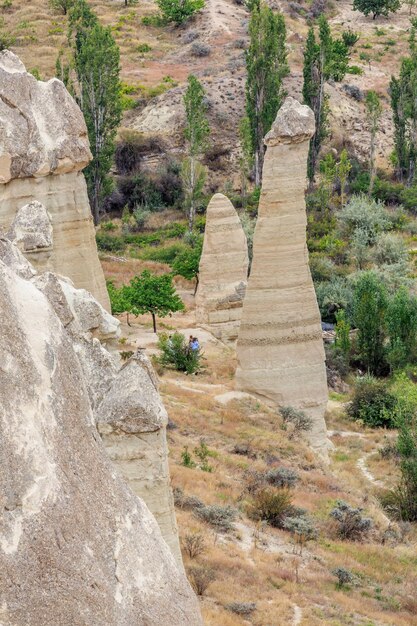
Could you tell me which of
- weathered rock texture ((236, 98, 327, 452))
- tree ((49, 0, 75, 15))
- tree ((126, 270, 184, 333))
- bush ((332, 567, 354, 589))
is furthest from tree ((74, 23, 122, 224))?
bush ((332, 567, 354, 589))

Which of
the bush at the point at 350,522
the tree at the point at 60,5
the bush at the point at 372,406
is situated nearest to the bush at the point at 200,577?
the bush at the point at 350,522

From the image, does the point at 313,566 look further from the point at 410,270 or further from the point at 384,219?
the point at 384,219

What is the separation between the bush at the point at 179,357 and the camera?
22.0 m

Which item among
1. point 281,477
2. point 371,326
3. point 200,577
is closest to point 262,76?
Answer: point 371,326

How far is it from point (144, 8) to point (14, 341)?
71548mm

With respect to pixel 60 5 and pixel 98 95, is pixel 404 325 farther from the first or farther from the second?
pixel 60 5

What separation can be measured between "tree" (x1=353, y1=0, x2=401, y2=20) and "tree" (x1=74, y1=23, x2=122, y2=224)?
36.0 m

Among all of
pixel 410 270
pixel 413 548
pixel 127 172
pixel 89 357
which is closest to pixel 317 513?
pixel 413 548

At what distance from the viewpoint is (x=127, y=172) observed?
52062 mm

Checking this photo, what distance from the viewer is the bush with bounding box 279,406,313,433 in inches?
736

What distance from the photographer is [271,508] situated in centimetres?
1448

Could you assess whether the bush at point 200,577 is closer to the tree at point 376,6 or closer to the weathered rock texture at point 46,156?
the weathered rock texture at point 46,156

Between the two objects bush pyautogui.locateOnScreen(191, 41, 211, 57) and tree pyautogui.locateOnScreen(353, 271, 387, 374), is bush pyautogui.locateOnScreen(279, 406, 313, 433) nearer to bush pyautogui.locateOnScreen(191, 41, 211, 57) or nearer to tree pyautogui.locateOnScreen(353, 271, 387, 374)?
tree pyautogui.locateOnScreen(353, 271, 387, 374)

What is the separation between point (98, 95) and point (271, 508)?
102ft
